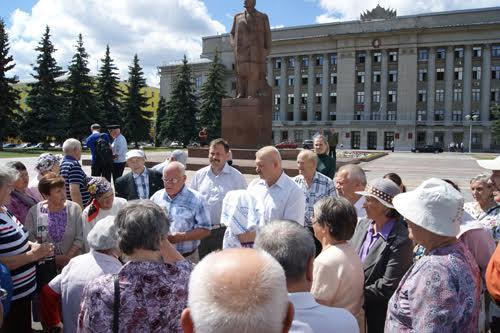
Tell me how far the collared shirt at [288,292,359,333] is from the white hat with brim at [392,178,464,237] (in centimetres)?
73

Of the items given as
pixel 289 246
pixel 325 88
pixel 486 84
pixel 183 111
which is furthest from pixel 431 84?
pixel 289 246

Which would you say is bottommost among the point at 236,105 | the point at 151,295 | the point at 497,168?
the point at 151,295

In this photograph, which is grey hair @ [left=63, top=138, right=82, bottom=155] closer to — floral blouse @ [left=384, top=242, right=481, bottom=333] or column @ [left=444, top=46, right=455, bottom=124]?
floral blouse @ [left=384, top=242, right=481, bottom=333]

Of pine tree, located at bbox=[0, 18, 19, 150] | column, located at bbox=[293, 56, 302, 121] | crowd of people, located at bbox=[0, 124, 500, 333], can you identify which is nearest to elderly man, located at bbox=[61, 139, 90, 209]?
crowd of people, located at bbox=[0, 124, 500, 333]

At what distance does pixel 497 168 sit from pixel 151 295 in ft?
10.8

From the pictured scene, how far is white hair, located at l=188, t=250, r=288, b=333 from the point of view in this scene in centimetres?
123

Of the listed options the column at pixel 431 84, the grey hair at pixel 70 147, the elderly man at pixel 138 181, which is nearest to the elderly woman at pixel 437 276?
the elderly man at pixel 138 181

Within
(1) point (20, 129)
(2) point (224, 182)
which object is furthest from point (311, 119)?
(2) point (224, 182)

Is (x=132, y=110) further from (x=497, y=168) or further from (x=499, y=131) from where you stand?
(x=497, y=168)

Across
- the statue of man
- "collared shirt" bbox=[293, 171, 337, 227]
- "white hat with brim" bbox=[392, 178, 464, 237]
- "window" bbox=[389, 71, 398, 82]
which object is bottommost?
"collared shirt" bbox=[293, 171, 337, 227]

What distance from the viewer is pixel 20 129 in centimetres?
3662

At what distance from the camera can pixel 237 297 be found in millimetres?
1245

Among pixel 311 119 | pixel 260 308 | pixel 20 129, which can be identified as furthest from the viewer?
pixel 311 119

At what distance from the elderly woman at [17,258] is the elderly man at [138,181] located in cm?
205
